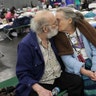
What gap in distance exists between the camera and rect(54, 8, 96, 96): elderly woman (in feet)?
10.2

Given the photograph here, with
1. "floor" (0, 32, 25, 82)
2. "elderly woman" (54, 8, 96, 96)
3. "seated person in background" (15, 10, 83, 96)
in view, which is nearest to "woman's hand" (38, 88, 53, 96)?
"seated person in background" (15, 10, 83, 96)

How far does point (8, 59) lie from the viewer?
23.3 ft

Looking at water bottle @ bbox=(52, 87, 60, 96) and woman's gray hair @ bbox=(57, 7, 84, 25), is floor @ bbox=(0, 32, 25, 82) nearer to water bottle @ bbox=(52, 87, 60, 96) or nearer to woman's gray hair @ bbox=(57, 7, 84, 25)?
water bottle @ bbox=(52, 87, 60, 96)

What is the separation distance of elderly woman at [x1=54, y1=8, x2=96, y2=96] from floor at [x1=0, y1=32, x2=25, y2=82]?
8.13 ft

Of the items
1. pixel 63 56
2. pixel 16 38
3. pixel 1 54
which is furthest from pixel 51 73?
pixel 16 38

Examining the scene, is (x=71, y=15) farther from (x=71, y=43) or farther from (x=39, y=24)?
(x=39, y=24)

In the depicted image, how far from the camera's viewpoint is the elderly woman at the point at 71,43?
312cm

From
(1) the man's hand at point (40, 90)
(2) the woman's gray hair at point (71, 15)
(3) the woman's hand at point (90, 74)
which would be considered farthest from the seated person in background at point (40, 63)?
(2) the woman's gray hair at point (71, 15)

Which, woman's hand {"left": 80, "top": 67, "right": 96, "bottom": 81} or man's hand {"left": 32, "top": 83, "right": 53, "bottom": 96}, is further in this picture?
woman's hand {"left": 80, "top": 67, "right": 96, "bottom": 81}

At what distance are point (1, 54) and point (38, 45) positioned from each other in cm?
471

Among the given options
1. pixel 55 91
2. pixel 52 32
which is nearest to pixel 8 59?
pixel 55 91

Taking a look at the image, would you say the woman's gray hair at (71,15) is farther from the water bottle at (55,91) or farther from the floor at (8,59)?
the floor at (8,59)

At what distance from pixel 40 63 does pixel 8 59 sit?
13.9 ft

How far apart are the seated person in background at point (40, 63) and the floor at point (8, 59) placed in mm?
2434
